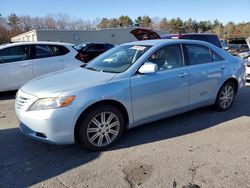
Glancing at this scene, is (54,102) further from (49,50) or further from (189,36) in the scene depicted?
(189,36)

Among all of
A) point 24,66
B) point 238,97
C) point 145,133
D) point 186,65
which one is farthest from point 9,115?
point 238,97

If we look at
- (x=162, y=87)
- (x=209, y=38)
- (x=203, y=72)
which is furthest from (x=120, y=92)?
(x=209, y=38)

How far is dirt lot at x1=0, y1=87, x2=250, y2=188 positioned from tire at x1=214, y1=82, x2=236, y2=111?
2.16ft

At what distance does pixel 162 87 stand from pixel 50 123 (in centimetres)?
183

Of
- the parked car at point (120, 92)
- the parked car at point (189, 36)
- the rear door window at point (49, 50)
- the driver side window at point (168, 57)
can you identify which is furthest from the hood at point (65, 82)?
the parked car at point (189, 36)

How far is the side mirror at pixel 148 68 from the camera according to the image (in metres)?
4.04

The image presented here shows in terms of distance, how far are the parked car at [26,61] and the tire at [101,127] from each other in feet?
14.4

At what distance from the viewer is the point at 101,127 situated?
151 inches

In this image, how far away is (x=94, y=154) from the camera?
12.4 ft

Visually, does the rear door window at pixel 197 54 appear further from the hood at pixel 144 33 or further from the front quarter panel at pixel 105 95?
the hood at pixel 144 33

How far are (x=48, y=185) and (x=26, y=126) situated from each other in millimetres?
982

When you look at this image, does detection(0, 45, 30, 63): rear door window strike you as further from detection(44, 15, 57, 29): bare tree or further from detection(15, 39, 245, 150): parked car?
detection(44, 15, 57, 29): bare tree

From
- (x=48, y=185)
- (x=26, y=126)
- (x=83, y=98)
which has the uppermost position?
(x=83, y=98)

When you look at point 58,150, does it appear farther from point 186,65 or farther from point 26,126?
point 186,65
